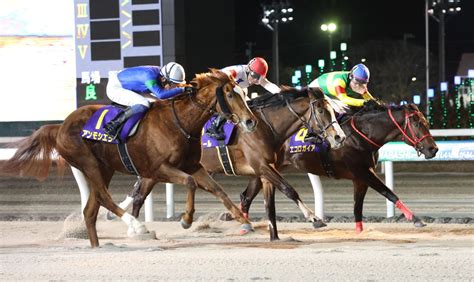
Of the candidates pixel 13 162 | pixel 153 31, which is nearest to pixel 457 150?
pixel 13 162

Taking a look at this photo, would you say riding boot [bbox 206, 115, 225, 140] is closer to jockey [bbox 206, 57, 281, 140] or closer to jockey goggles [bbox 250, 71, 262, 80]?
jockey [bbox 206, 57, 281, 140]

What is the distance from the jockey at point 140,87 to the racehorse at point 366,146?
168 cm

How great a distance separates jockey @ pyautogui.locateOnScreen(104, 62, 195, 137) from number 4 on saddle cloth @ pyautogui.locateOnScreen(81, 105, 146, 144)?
37 millimetres

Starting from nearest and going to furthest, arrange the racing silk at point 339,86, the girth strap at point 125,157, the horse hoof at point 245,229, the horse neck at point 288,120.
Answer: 1. the girth strap at point 125,157
2. the horse hoof at point 245,229
3. the horse neck at point 288,120
4. the racing silk at point 339,86

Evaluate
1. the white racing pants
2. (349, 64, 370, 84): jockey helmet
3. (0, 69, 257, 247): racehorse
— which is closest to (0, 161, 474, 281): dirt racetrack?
(0, 69, 257, 247): racehorse

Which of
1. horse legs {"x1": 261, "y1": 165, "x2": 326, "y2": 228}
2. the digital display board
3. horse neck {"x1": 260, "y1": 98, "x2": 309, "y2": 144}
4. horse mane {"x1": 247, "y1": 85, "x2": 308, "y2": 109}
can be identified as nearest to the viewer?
horse legs {"x1": 261, "y1": 165, "x2": 326, "y2": 228}

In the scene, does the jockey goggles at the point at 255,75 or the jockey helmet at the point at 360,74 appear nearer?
the jockey goggles at the point at 255,75

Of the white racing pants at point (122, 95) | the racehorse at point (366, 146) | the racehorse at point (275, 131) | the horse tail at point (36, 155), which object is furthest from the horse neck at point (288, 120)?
the horse tail at point (36, 155)

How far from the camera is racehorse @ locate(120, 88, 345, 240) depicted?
7.99 m

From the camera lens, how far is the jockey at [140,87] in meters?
7.83

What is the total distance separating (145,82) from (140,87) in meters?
0.17

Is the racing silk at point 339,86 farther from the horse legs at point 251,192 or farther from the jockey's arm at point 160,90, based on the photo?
the jockey's arm at point 160,90

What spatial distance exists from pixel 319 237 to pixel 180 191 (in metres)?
5.58

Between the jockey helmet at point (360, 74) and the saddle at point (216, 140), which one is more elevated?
the jockey helmet at point (360, 74)
